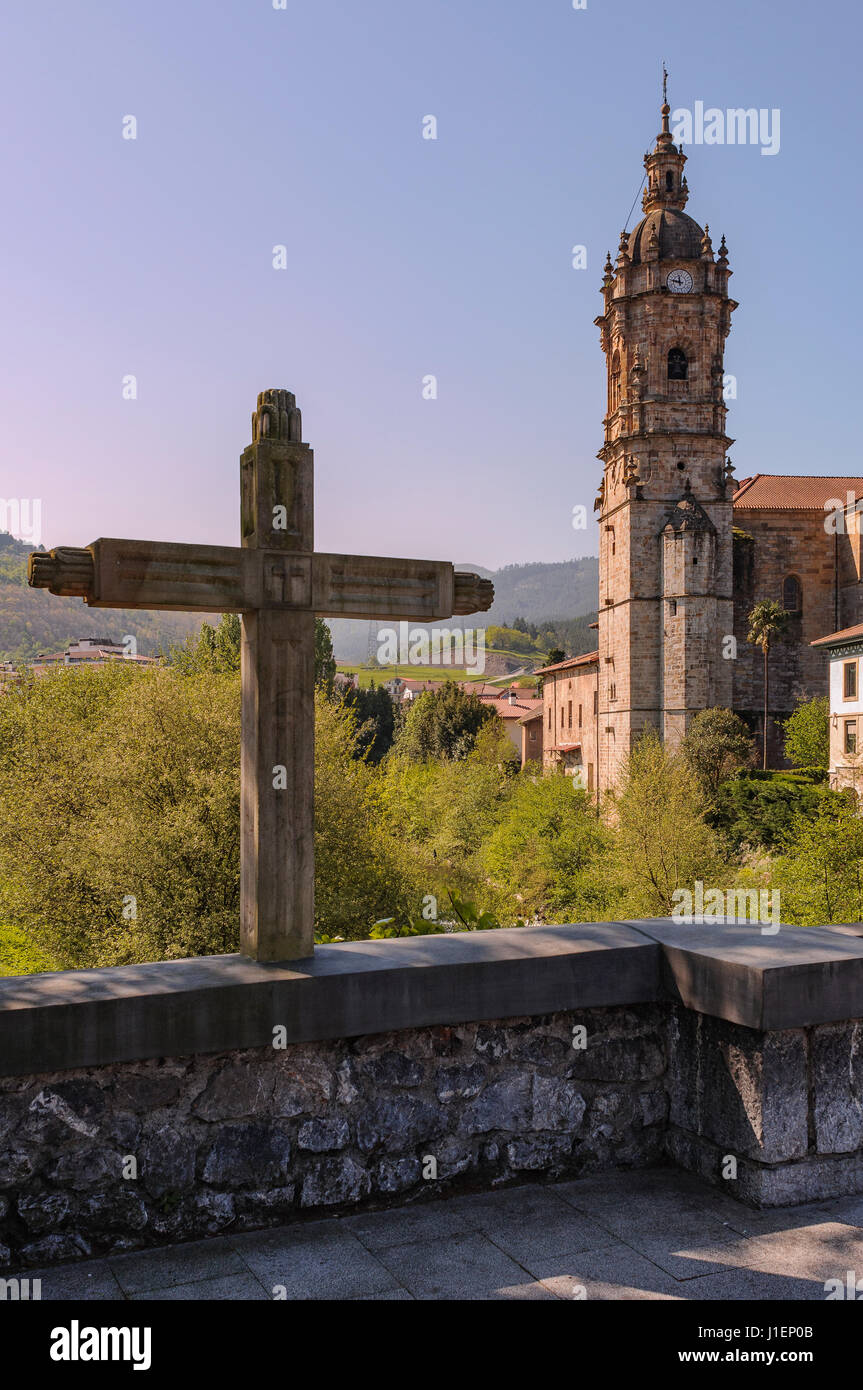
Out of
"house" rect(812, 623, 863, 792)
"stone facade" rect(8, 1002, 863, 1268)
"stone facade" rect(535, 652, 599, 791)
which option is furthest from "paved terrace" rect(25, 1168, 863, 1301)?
"stone facade" rect(535, 652, 599, 791)

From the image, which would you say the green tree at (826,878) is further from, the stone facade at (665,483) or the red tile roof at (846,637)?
the stone facade at (665,483)

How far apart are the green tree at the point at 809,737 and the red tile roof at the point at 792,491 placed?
13193mm

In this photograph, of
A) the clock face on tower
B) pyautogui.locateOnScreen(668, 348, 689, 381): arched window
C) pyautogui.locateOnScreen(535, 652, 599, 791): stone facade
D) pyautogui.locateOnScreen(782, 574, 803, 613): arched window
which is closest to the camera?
the clock face on tower

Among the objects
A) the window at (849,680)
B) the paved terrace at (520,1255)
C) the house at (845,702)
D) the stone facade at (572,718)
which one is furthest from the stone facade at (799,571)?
the paved terrace at (520,1255)

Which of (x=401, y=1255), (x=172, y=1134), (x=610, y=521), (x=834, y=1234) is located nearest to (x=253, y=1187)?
(x=172, y=1134)

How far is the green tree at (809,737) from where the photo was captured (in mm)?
49375

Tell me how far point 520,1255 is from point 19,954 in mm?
17476

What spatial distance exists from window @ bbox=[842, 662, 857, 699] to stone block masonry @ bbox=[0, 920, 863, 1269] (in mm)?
43315

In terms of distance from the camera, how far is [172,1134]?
3.54m

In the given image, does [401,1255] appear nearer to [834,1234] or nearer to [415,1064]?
[415,1064]

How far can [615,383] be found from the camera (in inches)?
2092

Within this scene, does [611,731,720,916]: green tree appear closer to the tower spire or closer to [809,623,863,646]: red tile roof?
[809,623,863,646]: red tile roof

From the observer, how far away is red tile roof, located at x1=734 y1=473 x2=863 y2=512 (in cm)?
5856

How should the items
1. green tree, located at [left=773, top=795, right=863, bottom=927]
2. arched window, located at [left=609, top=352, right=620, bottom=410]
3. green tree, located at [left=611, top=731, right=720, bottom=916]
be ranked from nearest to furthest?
green tree, located at [left=773, top=795, right=863, bottom=927] < green tree, located at [left=611, top=731, right=720, bottom=916] < arched window, located at [left=609, top=352, right=620, bottom=410]
